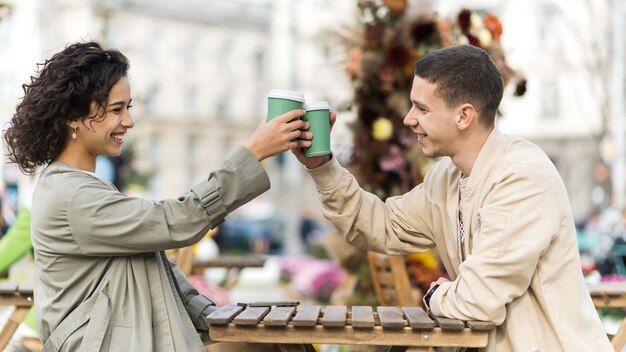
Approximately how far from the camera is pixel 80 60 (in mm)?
3158

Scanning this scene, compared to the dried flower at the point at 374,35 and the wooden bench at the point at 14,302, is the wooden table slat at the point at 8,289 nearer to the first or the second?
the wooden bench at the point at 14,302

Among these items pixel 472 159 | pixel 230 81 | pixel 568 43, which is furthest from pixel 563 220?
pixel 230 81

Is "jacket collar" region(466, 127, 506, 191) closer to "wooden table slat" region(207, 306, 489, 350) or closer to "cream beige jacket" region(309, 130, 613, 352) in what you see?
"cream beige jacket" region(309, 130, 613, 352)

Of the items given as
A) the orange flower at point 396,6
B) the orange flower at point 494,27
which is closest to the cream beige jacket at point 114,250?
the orange flower at point 494,27

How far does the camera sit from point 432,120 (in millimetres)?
3291

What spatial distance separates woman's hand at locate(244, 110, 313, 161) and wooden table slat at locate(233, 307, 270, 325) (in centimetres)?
47

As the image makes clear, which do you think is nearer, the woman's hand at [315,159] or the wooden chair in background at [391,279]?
the woman's hand at [315,159]

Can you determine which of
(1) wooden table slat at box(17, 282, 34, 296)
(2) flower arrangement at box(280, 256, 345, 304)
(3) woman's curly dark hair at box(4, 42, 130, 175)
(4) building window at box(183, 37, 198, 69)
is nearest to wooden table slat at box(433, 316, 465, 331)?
(3) woman's curly dark hair at box(4, 42, 130, 175)

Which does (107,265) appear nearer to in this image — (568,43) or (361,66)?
(361,66)

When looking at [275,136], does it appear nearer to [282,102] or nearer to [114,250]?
[282,102]

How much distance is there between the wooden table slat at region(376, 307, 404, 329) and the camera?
113 inches

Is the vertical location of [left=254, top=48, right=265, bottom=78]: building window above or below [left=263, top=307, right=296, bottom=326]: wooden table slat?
above

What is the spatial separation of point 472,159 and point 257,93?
6186 cm

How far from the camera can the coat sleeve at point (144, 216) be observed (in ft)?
9.78
